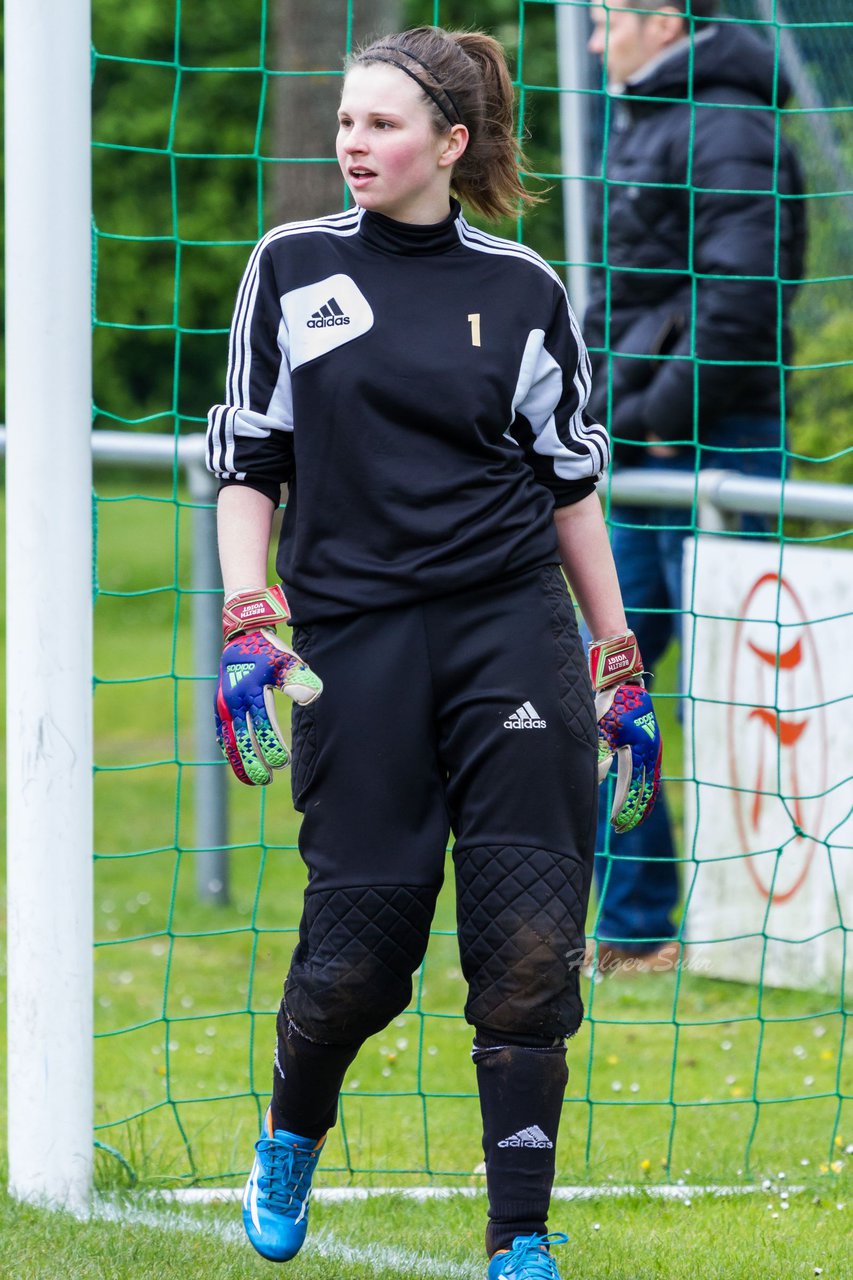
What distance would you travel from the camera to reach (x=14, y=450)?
311 cm

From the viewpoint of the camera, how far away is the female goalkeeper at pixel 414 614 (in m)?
2.59

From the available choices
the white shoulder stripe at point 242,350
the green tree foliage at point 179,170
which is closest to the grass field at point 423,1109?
the white shoulder stripe at point 242,350

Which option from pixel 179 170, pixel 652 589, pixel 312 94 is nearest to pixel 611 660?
pixel 652 589

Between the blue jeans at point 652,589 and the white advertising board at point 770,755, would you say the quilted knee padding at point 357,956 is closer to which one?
the white advertising board at point 770,755

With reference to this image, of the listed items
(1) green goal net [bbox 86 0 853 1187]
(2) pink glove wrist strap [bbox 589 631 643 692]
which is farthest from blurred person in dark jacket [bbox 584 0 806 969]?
(2) pink glove wrist strap [bbox 589 631 643 692]

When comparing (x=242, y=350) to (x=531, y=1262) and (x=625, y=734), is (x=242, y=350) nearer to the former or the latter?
(x=625, y=734)

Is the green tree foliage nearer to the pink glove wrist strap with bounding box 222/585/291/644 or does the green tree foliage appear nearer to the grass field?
the grass field

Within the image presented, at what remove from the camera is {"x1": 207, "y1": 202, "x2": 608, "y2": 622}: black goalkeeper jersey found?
2.59m

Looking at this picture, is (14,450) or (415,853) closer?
(415,853)

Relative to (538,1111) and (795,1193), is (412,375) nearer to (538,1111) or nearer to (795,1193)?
(538,1111)

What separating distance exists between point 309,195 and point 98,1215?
22.1 feet

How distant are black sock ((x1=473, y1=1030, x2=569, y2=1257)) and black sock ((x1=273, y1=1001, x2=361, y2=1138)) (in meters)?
0.26

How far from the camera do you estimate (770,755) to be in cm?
459

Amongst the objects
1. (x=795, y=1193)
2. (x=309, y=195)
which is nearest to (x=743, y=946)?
(x=795, y=1193)
